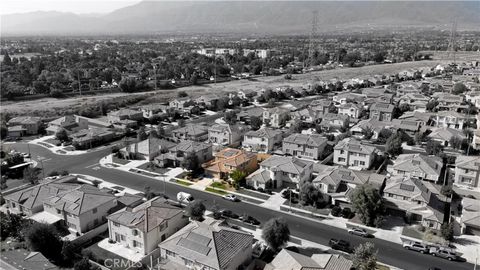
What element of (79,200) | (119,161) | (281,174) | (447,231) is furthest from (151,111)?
(447,231)

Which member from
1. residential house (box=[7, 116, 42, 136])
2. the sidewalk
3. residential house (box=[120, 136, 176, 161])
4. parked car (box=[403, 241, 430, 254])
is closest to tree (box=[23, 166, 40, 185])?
residential house (box=[120, 136, 176, 161])

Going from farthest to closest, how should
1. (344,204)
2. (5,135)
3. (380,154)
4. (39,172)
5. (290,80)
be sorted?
(290,80) → (5,135) → (380,154) → (39,172) → (344,204)

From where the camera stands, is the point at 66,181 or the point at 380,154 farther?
the point at 380,154

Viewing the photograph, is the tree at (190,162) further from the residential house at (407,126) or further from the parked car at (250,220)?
the residential house at (407,126)

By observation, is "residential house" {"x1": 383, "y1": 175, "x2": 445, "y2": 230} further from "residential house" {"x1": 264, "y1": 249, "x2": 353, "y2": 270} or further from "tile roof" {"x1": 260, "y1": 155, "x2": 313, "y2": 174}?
"residential house" {"x1": 264, "y1": 249, "x2": 353, "y2": 270}

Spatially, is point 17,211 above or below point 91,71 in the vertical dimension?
below

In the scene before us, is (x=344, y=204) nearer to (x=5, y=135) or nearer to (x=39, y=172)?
(x=39, y=172)

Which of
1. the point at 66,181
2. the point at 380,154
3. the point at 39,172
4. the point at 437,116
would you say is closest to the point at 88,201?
the point at 66,181
